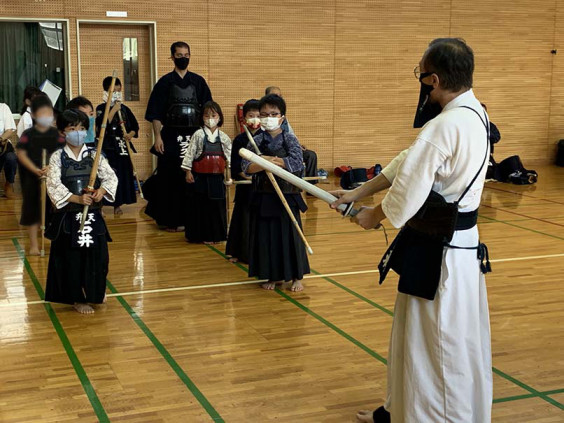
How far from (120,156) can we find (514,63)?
9124mm

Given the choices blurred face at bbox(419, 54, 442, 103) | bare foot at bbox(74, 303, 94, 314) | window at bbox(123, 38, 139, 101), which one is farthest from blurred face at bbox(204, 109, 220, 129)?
window at bbox(123, 38, 139, 101)

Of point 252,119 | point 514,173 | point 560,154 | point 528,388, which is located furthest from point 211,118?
point 560,154

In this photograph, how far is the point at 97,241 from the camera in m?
6.14

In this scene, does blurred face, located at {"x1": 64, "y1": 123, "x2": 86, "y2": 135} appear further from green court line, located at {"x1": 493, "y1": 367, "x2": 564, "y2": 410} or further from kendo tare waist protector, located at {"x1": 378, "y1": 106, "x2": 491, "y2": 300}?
green court line, located at {"x1": 493, "y1": 367, "x2": 564, "y2": 410}

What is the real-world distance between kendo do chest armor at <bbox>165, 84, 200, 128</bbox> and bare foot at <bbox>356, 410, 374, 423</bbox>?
568 cm

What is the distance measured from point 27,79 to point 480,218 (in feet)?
25.5

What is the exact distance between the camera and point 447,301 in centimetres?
354

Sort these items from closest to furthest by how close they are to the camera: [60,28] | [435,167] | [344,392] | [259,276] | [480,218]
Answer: [435,167] < [344,392] < [259,276] < [480,218] < [60,28]

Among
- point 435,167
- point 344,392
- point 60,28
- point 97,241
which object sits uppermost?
point 60,28

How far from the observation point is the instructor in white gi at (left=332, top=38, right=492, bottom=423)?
342cm

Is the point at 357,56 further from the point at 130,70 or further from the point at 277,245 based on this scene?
the point at 277,245

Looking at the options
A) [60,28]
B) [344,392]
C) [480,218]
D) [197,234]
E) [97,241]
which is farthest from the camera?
[60,28]

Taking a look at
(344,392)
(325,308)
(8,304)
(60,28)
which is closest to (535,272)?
(325,308)

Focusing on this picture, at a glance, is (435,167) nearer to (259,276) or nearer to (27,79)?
(259,276)
